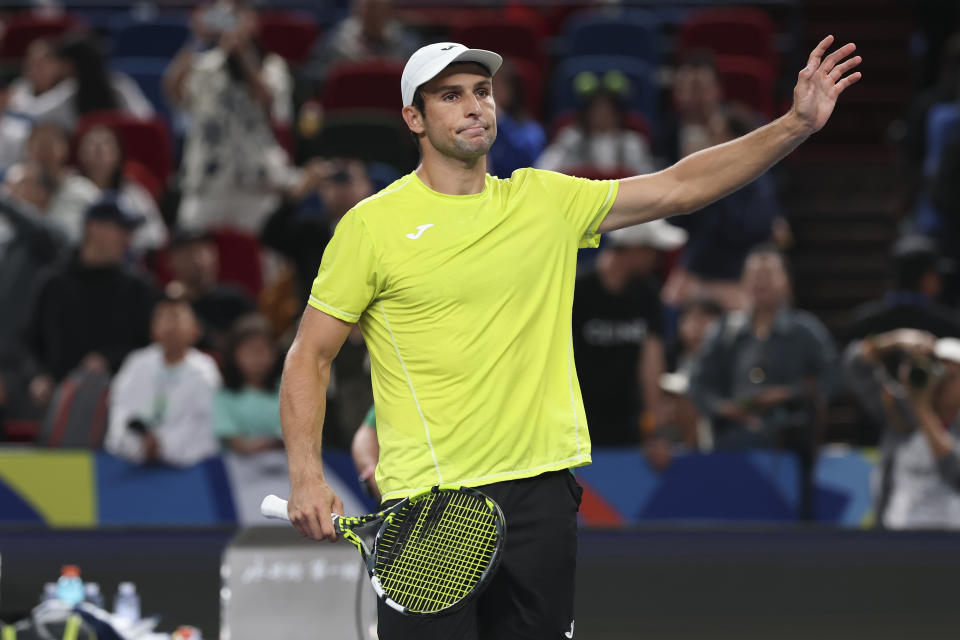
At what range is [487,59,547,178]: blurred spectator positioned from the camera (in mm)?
8586

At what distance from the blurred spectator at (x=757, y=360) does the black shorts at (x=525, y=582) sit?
11.9ft

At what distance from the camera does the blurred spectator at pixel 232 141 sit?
883 centimetres

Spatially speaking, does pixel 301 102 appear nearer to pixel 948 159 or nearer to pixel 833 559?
pixel 948 159

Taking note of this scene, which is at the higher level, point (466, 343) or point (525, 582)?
point (466, 343)

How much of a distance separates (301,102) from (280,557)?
5472 millimetres

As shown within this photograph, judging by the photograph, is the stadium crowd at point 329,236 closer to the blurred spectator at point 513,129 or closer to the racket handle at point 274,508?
the blurred spectator at point 513,129

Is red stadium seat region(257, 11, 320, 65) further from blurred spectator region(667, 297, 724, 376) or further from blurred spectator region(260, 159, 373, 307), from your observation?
blurred spectator region(667, 297, 724, 376)

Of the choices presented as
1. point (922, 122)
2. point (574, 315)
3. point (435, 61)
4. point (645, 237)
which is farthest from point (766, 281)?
point (435, 61)

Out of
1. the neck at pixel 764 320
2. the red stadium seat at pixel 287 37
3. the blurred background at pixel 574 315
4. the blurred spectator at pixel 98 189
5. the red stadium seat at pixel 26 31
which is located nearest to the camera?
the blurred background at pixel 574 315

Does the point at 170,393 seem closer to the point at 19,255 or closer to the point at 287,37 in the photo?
the point at 19,255

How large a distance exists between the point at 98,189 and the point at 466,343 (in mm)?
5856

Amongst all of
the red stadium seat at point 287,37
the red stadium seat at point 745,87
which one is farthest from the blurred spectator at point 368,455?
the red stadium seat at point 287,37

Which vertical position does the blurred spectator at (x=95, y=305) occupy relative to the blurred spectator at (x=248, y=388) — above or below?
above

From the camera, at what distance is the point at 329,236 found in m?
7.72
